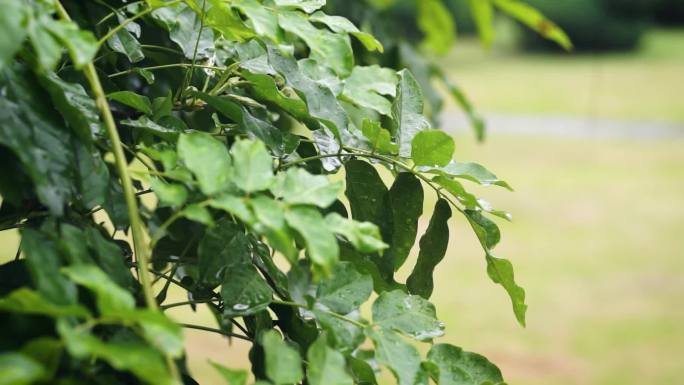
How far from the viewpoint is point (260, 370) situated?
0.64 meters

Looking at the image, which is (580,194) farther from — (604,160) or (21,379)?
(21,379)

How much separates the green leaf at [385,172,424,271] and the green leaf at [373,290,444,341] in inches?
4.0

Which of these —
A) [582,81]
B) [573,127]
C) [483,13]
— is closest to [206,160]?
[483,13]

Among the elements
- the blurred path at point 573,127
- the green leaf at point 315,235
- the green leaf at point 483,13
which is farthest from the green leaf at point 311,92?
the blurred path at point 573,127

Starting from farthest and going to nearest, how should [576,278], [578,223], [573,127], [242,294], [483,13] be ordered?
[573,127] → [578,223] → [576,278] → [483,13] → [242,294]

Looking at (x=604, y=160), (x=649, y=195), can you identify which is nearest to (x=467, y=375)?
(x=649, y=195)

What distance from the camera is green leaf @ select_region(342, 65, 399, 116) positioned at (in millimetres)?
740

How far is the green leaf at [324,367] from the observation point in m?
0.50

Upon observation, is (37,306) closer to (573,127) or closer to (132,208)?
(132,208)

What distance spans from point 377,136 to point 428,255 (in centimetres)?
12

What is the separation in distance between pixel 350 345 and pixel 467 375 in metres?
0.09

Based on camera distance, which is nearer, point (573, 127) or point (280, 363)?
point (280, 363)

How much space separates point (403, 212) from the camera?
0.72 m

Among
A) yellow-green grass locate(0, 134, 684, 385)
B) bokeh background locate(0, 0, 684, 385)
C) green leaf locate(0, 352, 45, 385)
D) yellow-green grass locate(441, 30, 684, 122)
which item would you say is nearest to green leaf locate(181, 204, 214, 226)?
green leaf locate(0, 352, 45, 385)
